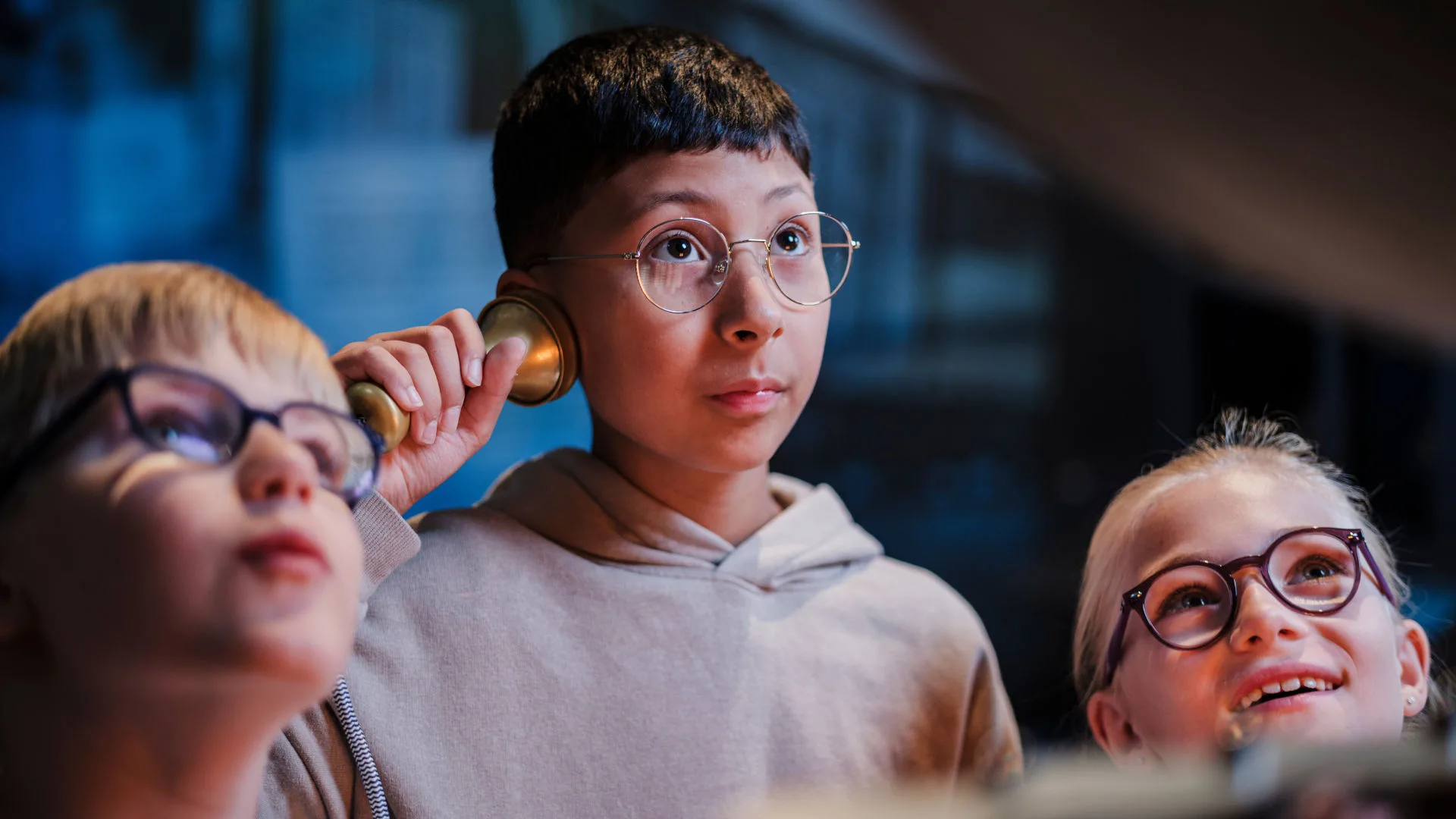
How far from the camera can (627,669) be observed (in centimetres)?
115

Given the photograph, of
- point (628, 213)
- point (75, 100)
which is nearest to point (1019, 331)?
point (75, 100)

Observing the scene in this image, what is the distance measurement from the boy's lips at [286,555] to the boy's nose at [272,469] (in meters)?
0.02

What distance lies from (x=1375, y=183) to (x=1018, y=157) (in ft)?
5.87

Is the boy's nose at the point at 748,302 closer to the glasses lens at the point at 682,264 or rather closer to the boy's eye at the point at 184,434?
the glasses lens at the point at 682,264

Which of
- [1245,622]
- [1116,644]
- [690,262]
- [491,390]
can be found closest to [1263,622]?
[1245,622]

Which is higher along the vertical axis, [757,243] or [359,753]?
[757,243]

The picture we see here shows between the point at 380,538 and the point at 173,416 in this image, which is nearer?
the point at 173,416

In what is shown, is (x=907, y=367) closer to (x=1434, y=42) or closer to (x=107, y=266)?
(x=1434, y=42)

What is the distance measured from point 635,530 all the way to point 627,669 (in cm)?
15

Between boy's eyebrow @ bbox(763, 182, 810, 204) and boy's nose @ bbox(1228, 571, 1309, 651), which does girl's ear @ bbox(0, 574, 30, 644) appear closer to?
boy's eyebrow @ bbox(763, 182, 810, 204)

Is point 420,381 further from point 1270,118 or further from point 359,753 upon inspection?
point 1270,118

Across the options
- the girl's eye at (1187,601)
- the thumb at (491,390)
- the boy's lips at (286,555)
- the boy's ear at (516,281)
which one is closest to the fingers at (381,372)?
the thumb at (491,390)

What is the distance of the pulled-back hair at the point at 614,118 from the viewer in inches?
46.2

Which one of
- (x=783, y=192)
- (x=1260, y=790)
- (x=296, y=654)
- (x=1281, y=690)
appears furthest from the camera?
(x=783, y=192)
